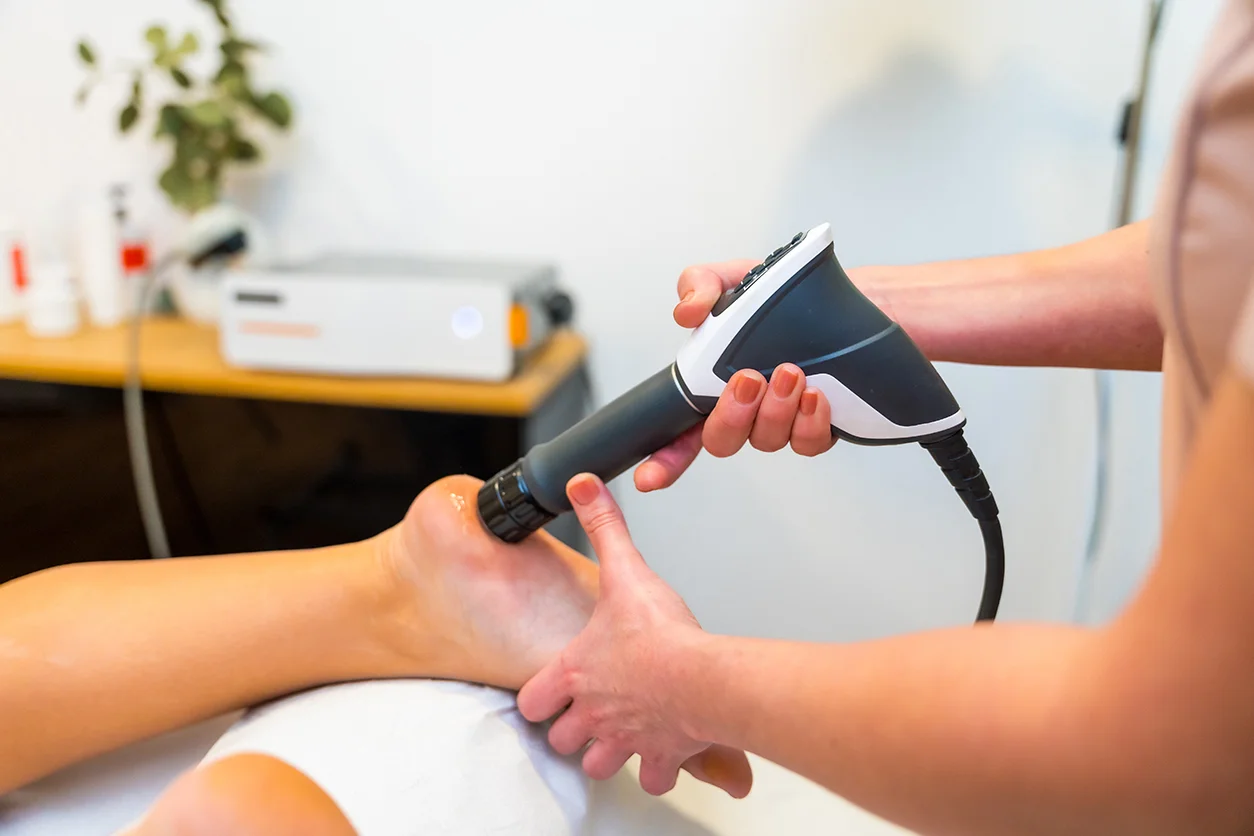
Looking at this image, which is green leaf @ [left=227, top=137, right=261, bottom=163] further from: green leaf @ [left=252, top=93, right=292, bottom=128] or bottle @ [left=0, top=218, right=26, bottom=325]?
bottle @ [left=0, top=218, right=26, bottom=325]

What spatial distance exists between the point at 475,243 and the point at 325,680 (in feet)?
2.68

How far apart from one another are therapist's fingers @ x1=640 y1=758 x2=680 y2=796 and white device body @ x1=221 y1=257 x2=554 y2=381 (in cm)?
60

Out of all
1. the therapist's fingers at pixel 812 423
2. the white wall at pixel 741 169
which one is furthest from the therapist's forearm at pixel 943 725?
the white wall at pixel 741 169

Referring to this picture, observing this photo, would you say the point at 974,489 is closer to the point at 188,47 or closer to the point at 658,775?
the point at 658,775

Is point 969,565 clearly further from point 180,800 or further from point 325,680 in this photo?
point 180,800

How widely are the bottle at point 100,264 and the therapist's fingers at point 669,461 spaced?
43.2 inches

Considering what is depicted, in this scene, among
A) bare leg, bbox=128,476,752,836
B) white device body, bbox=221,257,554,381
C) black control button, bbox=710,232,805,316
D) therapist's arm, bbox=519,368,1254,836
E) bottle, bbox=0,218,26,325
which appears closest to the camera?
therapist's arm, bbox=519,368,1254,836

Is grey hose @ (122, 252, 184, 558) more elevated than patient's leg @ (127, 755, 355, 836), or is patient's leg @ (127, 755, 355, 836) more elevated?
patient's leg @ (127, 755, 355, 836)

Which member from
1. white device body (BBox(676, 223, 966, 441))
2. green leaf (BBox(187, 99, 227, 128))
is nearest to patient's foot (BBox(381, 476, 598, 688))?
white device body (BBox(676, 223, 966, 441))

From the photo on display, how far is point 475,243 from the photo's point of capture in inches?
56.2

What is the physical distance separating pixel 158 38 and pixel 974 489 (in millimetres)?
1236

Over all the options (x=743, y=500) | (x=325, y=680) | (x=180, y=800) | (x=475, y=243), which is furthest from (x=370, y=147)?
(x=180, y=800)

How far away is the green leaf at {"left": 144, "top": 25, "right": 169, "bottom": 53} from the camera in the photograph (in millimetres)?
1281

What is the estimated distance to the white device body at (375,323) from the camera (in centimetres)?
114
